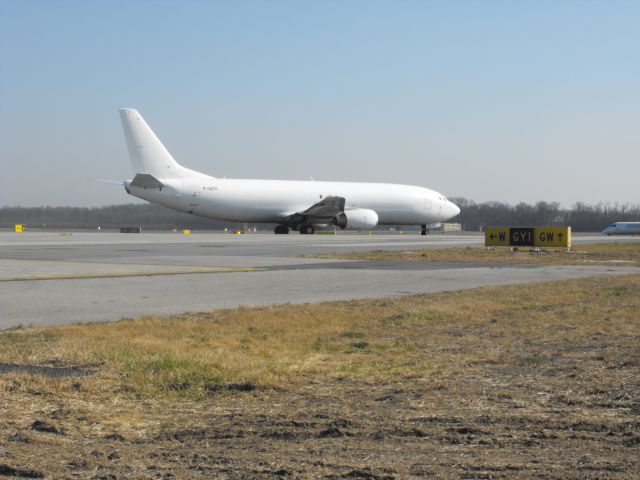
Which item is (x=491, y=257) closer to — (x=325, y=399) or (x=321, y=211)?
(x=325, y=399)

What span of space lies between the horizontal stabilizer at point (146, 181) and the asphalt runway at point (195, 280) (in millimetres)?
26720

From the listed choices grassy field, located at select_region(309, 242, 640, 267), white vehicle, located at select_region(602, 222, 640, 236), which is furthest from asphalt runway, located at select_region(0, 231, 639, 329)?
white vehicle, located at select_region(602, 222, 640, 236)

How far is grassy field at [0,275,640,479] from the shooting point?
572 centimetres

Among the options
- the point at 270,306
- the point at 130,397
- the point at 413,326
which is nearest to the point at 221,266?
→ the point at 270,306

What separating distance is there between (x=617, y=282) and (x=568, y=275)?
139 inches

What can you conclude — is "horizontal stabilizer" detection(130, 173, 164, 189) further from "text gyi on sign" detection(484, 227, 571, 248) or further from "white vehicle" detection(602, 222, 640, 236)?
"white vehicle" detection(602, 222, 640, 236)

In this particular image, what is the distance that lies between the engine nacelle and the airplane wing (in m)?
0.51

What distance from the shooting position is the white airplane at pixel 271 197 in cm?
6438

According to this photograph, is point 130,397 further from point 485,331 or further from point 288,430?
point 485,331

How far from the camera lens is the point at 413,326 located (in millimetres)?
13273

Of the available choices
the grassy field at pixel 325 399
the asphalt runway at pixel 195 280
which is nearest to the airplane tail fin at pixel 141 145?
the asphalt runway at pixel 195 280

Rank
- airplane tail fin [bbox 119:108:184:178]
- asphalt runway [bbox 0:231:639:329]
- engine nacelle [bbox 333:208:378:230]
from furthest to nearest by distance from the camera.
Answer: engine nacelle [bbox 333:208:378:230], airplane tail fin [bbox 119:108:184:178], asphalt runway [bbox 0:231:639:329]

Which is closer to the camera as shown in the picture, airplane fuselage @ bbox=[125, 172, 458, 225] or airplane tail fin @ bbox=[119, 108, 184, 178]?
airplane tail fin @ bbox=[119, 108, 184, 178]

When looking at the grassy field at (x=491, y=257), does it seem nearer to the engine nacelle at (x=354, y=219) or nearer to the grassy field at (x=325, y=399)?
the grassy field at (x=325, y=399)
